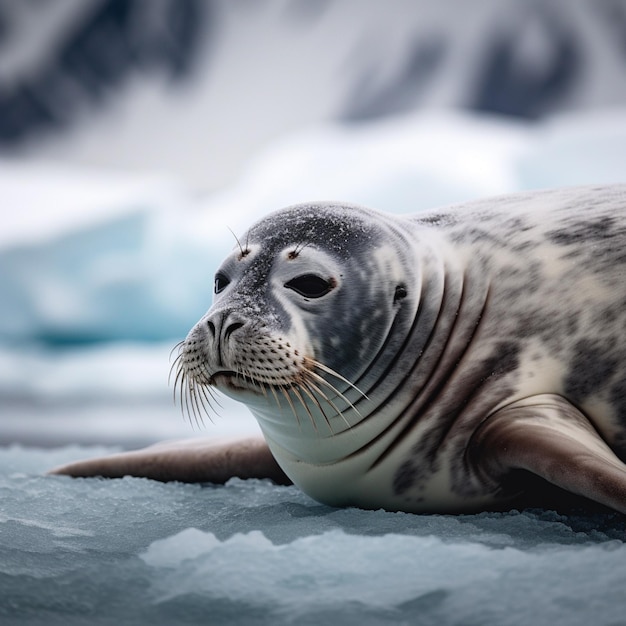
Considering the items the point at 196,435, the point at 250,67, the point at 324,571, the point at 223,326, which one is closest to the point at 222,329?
the point at 223,326

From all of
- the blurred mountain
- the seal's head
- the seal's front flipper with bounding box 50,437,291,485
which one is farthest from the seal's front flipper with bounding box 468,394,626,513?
the blurred mountain

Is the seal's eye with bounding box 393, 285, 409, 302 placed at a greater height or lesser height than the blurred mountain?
lesser

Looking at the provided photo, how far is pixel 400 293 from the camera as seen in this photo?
5.58 ft

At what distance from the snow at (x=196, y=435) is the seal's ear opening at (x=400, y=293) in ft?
1.45

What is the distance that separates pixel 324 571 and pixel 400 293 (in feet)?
2.29

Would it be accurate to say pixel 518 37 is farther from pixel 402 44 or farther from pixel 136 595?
pixel 136 595

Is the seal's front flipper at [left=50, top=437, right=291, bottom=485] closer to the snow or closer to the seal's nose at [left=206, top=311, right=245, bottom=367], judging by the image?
the snow

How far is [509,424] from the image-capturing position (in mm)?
1498

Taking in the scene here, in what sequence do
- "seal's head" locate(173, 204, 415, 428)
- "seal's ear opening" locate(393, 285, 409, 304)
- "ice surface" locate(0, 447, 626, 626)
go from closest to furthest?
"ice surface" locate(0, 447, 626, 626)
"seal's head" locate(173, 204, 415, 428)
"seal's ear opening" locate(393, 285, 409, 304)

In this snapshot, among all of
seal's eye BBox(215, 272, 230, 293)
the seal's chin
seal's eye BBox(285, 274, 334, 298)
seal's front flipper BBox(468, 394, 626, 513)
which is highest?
seal's eye BBox(215, 272, 230, 293)

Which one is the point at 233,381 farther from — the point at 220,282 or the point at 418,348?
the point at 418,348

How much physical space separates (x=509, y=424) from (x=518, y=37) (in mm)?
13315

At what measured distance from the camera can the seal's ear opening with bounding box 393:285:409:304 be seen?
170 centimetres

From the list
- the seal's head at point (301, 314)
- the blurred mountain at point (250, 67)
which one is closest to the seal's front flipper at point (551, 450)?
the seal's head at point (301, 314)
